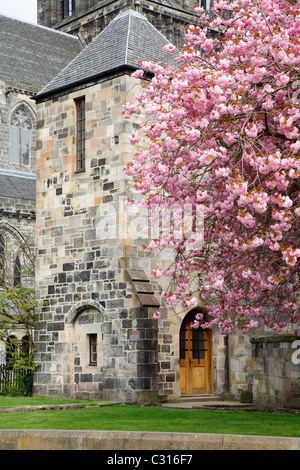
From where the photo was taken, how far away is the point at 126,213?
20.8 meters

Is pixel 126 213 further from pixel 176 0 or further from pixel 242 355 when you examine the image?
pixel 176 0

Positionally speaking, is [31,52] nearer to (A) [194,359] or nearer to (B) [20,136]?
(B) [20,136]

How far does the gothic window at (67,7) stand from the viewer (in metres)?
51.8

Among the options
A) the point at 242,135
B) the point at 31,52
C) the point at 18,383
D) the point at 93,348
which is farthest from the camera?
the point at 31,52

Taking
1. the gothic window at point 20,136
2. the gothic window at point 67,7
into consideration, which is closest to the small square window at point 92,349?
the gothic window at point 20,136

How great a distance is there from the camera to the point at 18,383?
76.4 feet

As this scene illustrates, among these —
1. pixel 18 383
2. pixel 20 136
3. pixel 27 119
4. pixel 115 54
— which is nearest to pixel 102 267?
pixel 18 383

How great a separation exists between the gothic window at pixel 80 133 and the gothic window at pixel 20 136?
21825mm

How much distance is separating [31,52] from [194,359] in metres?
28.5

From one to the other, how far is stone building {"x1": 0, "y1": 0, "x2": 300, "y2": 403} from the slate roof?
14620 millimetres

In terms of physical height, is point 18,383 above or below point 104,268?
below

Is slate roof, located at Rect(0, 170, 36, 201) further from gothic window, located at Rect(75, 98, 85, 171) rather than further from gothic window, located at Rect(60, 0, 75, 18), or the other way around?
gothic window, located at Rect(75, 98, 85, 171)

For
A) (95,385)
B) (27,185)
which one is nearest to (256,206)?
(95,385)
